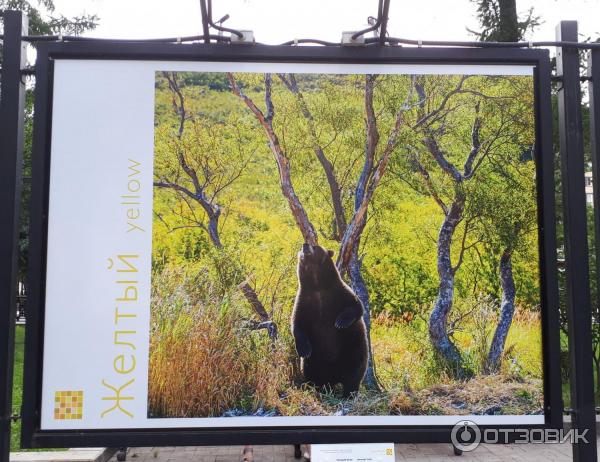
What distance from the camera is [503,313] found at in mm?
3281

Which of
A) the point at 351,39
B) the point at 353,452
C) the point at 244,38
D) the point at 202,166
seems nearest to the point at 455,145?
the point at 351,39

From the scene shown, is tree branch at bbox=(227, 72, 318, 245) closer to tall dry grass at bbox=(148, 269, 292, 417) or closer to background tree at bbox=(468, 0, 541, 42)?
tall dry grass at bbox=(148, 269, 292, 417)

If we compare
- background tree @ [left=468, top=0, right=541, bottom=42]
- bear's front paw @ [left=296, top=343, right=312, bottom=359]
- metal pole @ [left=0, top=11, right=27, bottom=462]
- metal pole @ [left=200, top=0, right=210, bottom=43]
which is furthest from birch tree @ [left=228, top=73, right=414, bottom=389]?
background tree @ [left=468, top=0, right=541, bottom=42]

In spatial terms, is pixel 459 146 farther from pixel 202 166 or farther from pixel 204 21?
pixel 204 21

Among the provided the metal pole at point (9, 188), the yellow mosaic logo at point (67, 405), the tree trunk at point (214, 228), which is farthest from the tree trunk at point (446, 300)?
the metal pole at point (9, 188)

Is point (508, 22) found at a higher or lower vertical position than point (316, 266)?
higher

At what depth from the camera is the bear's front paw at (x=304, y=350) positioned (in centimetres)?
326

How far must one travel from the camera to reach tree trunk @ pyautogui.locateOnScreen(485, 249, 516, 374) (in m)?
3.26

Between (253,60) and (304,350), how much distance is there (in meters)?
1.78

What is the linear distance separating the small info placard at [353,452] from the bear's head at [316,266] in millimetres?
926

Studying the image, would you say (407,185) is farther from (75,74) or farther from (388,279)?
(75,74)

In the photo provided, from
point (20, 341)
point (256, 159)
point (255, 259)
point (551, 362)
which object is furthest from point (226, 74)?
point (20, 341)

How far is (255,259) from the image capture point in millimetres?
3314

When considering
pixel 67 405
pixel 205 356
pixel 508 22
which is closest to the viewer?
pixel 67 405
